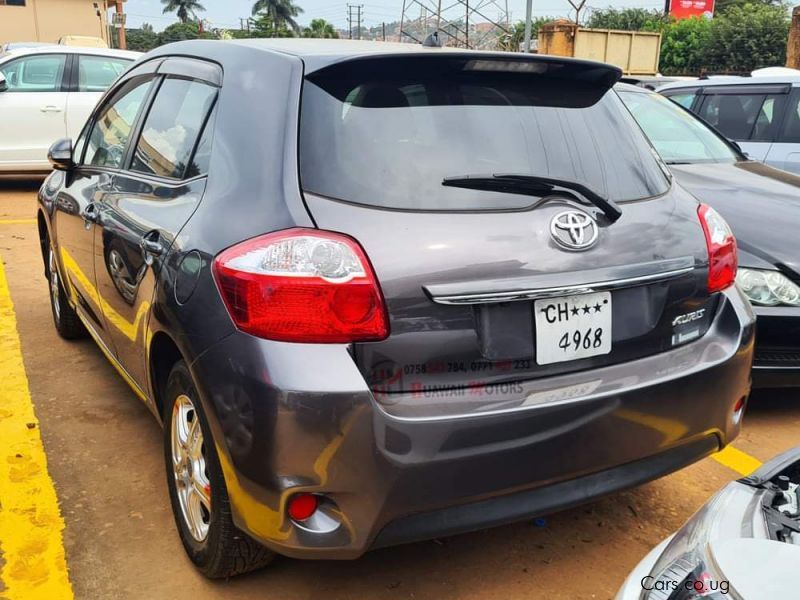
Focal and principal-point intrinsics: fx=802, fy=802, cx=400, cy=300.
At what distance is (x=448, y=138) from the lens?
88.9 inches

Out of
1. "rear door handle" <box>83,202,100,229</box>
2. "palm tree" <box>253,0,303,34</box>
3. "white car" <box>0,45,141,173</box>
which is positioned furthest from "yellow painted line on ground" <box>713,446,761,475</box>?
"palm tree" <box>253,0,303,34</box>

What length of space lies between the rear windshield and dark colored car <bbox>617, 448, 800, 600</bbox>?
930 millimetres

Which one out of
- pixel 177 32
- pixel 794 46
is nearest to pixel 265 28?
pixel 177 32

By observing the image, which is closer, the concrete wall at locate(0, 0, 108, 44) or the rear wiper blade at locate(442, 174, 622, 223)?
the rear wiper blade at locate(442, 174, 622, 223)

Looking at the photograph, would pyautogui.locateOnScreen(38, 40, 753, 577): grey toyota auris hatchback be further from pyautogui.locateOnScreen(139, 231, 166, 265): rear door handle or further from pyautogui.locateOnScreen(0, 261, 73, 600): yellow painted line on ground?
pyautogui.locateOnScreen(0, 261, 73, 600): yellow painted line on ground

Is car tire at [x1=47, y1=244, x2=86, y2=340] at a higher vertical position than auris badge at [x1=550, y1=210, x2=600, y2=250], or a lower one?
lower

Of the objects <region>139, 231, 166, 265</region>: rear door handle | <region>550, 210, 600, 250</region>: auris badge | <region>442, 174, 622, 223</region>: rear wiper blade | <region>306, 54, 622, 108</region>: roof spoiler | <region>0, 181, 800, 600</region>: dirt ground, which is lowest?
<region>0, 181, 800, 600</region>: dirt ground

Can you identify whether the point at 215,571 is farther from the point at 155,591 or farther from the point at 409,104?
the point at 409,104

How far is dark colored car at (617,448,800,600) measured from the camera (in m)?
1.31

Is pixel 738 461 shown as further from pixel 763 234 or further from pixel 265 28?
pixel 265 28

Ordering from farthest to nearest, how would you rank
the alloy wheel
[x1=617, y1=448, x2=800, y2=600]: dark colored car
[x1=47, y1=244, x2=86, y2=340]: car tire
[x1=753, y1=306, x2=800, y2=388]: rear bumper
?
[x1=47, y1=244, x2=86, y2=340]: car tire, [x1=753, y1=306, x2=800, y2=388]: rear bumper, the alloy wheel, [x1=617, y1=448, x2=800, y2=600]: dark colored car

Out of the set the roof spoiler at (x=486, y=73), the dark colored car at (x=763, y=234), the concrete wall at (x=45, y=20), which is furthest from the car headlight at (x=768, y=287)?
the concrete wall at (x=45, y=20)

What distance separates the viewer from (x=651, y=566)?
1.68 meters

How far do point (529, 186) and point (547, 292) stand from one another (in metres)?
0.33
